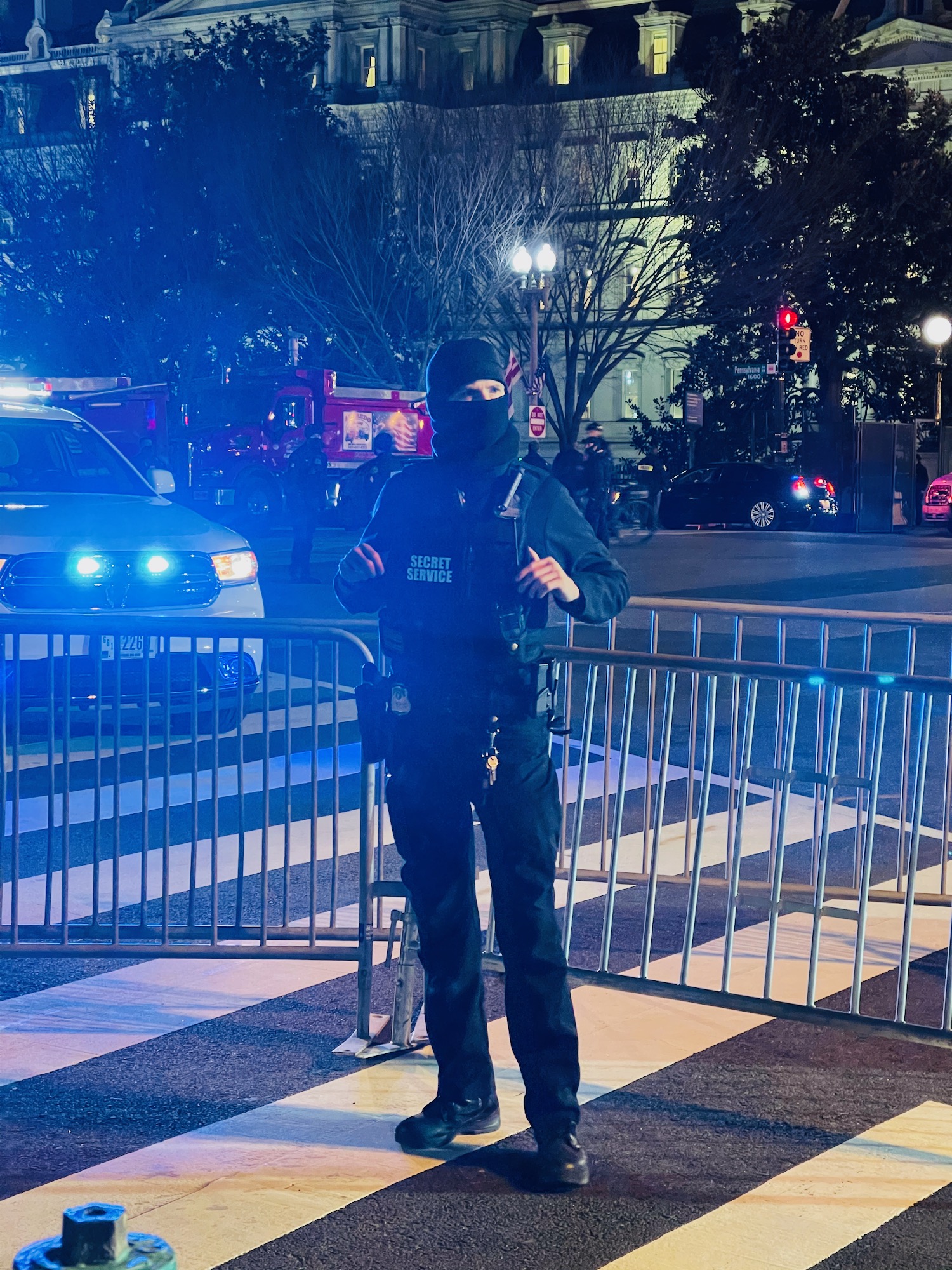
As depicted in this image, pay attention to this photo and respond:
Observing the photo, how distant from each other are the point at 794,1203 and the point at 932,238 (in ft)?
148

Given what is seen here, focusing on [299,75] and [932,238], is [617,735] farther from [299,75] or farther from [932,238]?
[299,75]

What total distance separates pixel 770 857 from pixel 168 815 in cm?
265

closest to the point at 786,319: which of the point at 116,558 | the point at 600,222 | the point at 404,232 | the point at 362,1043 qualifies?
the point at 600,222

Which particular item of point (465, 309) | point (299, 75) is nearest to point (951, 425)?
point (465, 309)

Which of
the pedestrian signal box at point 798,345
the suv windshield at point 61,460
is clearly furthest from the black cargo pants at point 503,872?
the pedestrian signal box at point 798,345

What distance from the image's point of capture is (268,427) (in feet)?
119

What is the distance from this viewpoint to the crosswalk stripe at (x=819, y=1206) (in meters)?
3.85

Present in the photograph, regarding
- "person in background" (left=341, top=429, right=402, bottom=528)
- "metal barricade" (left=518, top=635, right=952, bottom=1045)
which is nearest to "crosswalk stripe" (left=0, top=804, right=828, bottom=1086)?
"metal barricade" (left=518, top=635, right=952, bottom=1045)

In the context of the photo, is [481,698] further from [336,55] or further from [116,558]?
[336,55]

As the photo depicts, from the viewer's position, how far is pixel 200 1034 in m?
5.33

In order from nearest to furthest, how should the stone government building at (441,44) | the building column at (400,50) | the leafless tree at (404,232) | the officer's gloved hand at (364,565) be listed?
the officer's gloved hand at (364,565)
the leafless tree at (404,232)
the stone government building at (441,44)
the building column at (400,50)

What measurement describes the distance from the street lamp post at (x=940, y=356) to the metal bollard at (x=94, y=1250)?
37.8m

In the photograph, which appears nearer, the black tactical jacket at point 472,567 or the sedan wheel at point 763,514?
the black tactical jacket at point 472,567

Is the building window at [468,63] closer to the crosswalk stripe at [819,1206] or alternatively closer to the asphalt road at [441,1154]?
the asphalt road at [441,1154]
